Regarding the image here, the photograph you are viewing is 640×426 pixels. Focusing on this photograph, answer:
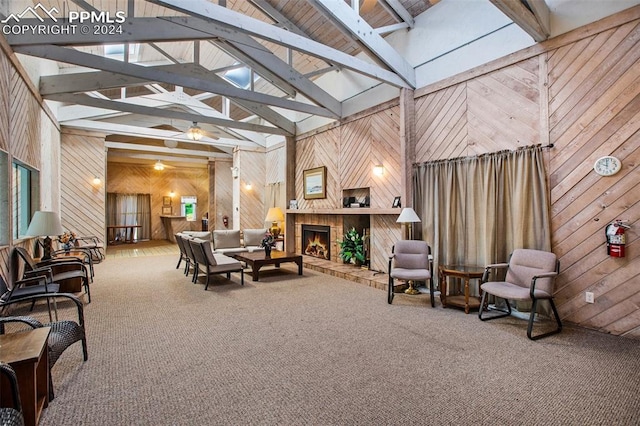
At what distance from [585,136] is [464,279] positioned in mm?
2100

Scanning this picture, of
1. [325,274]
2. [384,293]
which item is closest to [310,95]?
[325,274]

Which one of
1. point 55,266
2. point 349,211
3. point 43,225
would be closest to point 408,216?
point 349,211

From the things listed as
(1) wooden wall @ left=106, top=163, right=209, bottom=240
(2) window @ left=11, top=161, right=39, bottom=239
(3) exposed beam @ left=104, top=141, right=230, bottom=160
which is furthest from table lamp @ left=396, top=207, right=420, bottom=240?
(1) wooden wall @ left=106, top=163, right=209, bottom=240

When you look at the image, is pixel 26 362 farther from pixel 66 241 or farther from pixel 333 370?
pixel 66 241

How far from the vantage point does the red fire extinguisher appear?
312 centimetres

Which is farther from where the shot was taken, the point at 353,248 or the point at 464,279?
the point at 353,248

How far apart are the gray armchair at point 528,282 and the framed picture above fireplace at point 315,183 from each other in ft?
13.4

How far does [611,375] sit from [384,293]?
107 inches

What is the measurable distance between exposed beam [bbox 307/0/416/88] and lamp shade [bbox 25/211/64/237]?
4388mm

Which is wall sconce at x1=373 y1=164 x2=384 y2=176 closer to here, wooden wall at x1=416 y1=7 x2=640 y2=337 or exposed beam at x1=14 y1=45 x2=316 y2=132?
exposed beam at x1=14 y1=45 x2=316 y2=132

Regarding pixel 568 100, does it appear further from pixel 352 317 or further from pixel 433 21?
pixel 352 317

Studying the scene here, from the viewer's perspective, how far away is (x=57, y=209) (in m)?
7.57

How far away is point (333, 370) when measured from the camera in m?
2.52

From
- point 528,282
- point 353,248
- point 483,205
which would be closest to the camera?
point 528,282
